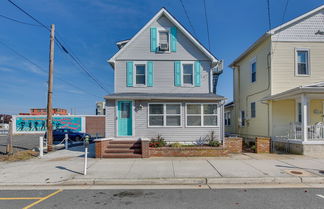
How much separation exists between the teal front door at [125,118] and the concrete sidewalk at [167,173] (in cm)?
285

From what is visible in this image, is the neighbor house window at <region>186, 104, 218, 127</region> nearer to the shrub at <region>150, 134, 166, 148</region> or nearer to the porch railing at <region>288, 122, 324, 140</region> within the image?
the shrub at <region>150, 134, 166, 148</region>

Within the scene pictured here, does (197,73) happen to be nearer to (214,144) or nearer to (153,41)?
(153,41)

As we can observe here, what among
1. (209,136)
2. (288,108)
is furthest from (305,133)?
(209,136)

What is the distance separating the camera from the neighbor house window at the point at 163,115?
1096cm

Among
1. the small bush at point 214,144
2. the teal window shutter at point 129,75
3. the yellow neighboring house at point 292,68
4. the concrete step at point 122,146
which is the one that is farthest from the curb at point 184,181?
the teal window shutter at point 129,75

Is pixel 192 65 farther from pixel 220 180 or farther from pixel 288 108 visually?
pixel 220 180

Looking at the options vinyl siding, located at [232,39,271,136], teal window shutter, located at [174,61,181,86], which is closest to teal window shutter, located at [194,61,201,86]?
teal window shutter, located at [174,61,181,86]

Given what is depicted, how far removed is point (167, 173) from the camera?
630 cm

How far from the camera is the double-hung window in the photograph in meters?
11.7

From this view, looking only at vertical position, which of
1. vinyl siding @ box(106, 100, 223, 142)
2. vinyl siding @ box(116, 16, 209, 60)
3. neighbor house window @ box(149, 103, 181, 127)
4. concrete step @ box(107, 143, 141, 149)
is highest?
vinyl siding @ box(116, 16, 209, 60)

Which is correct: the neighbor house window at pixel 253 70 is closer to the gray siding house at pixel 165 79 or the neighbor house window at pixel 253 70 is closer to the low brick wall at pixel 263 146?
the gray siding house at pixel 165 79

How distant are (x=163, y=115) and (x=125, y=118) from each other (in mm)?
2369

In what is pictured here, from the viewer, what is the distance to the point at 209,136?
10766 mm

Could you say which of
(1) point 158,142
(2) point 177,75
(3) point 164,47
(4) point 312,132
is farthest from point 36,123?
(4) point 312,132
